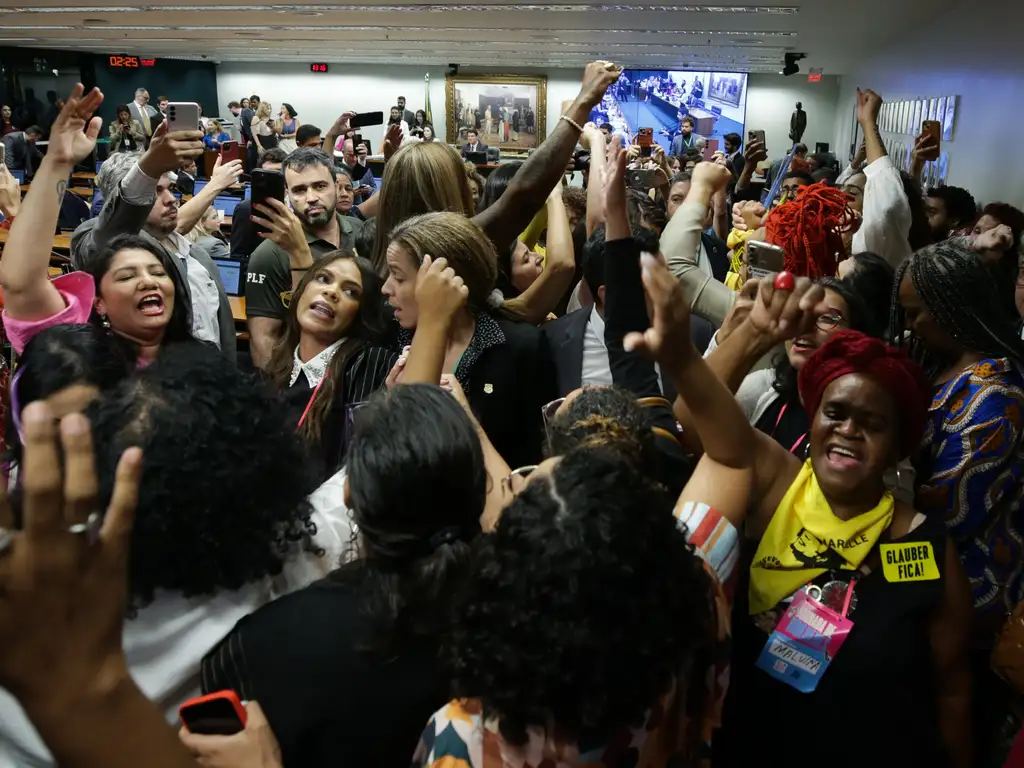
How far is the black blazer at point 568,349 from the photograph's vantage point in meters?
1.99

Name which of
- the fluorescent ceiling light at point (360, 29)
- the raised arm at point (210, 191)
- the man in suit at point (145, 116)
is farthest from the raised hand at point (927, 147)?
the man in suit at point (145, 116)

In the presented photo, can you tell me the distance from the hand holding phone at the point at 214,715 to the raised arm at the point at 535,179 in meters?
1.60

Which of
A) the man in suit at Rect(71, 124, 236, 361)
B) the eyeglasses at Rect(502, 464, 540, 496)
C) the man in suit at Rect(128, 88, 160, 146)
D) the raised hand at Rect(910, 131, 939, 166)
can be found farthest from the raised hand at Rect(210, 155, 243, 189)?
the man in suit at Rect(128, 88, 160, 146)

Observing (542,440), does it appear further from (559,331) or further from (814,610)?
(814,610)

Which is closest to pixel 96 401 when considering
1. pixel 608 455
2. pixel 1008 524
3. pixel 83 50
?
pixel 608 455

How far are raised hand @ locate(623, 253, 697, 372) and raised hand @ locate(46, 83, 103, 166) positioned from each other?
1560 millimetres

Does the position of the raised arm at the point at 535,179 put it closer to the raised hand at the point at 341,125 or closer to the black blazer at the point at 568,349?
the black blazer at the point at 568,349

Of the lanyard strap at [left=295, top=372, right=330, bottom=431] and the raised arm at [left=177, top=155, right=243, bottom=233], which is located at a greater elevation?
the raised arm at [left=177, top=155, right=243, bottom=233]

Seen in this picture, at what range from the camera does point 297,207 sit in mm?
2898

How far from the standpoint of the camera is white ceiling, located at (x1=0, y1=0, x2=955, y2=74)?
360 inches

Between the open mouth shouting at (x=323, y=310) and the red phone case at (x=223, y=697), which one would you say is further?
the open mouth shouting at (x=323, y=310)

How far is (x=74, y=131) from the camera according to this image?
2.12 meters

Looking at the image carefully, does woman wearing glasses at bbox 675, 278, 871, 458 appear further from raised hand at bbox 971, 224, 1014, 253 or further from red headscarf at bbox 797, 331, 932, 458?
raised hand at bbox 971, 224, 1014, 253

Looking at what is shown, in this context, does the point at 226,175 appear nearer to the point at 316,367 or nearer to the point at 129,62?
the point at 316,367
